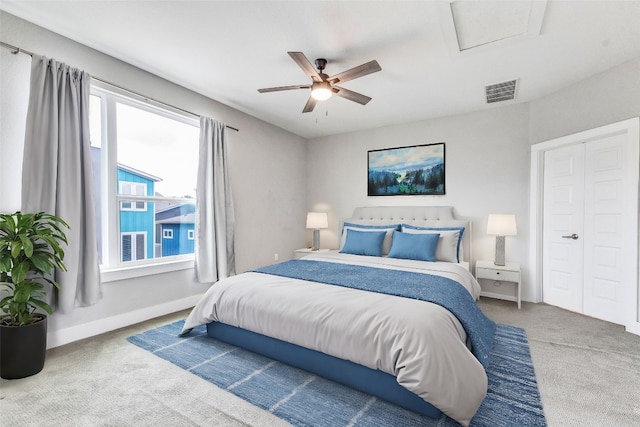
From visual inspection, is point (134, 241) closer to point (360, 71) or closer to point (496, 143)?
point (360, 71)

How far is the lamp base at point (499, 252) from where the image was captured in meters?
3.84

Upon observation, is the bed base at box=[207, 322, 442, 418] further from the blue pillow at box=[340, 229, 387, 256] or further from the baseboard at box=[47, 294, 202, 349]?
the blue pillow at box=[340, 229, 387, 256]

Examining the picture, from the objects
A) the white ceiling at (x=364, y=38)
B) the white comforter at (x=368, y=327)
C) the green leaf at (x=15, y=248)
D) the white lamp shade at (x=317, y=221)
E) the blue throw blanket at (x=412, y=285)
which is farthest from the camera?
the white lamp shade at (x=317, y=221)

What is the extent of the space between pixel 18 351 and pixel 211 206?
6.92ft

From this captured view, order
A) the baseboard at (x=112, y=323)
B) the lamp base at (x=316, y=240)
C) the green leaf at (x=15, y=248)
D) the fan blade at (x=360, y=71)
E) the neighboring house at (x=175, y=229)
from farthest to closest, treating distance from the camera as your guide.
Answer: the lamp base at (x=316, y=240), the neighboring house at (x=175, y=229), the baseboard at (x=112, y=323), the fan blade at (x=360, y=71), the green leaf at (x=15, y=248)

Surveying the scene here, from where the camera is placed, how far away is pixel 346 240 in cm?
434

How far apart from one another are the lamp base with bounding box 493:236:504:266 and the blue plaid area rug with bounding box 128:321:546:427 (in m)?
1.34

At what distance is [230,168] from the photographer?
4156mm

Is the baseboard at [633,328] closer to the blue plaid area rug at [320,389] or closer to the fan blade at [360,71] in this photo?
the blue plaid area rug at [320,389]

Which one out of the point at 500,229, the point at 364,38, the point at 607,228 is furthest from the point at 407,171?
the point at 364,38

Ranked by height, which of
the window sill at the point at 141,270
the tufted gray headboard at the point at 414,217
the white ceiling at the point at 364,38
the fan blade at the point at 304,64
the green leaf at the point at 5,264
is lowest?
the window sill at the point at 141,270

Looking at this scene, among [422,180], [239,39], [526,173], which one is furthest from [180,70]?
[526,173]

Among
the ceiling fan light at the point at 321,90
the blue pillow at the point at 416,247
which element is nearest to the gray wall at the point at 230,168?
the ceiling fan light at the point at 321,90

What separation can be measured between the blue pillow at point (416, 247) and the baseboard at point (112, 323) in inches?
105
